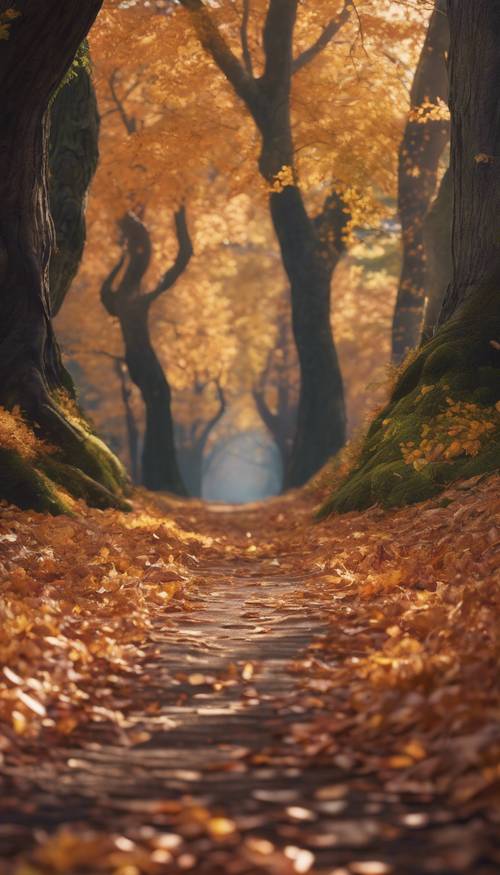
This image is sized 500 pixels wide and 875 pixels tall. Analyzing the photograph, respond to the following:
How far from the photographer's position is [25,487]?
9188 mm

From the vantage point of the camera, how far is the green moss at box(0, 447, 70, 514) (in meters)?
9.05

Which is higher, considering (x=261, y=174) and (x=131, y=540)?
(x=261, y=174)

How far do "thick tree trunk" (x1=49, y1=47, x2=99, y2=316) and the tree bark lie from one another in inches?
103

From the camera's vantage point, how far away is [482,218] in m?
11.1

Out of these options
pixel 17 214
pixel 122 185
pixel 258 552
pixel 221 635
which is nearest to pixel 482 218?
pixel 258 552

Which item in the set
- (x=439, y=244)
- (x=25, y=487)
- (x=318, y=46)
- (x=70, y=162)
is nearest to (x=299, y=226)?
(x=318, y=46)

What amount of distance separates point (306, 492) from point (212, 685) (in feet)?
45.6

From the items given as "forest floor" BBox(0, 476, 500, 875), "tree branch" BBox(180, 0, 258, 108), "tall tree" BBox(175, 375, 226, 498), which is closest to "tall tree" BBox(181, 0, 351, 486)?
"tree branch" BBox(180, 0, 258, 108)

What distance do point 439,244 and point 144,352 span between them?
444 inches

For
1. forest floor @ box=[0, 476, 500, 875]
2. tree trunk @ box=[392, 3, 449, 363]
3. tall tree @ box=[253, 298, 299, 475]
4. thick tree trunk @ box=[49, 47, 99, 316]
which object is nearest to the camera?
forest floor @ box=[0, 476, 500, 875]

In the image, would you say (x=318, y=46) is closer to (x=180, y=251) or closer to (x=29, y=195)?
(x=180, y=251)

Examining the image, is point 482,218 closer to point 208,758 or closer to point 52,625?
point 52,625

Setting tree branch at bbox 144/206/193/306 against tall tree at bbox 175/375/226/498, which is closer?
tree branch at bbox 144/206/193/306

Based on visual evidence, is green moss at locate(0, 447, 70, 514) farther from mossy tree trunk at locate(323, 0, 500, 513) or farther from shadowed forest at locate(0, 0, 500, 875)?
mossy tree trunk at locate(323, 0, 500, 513)
